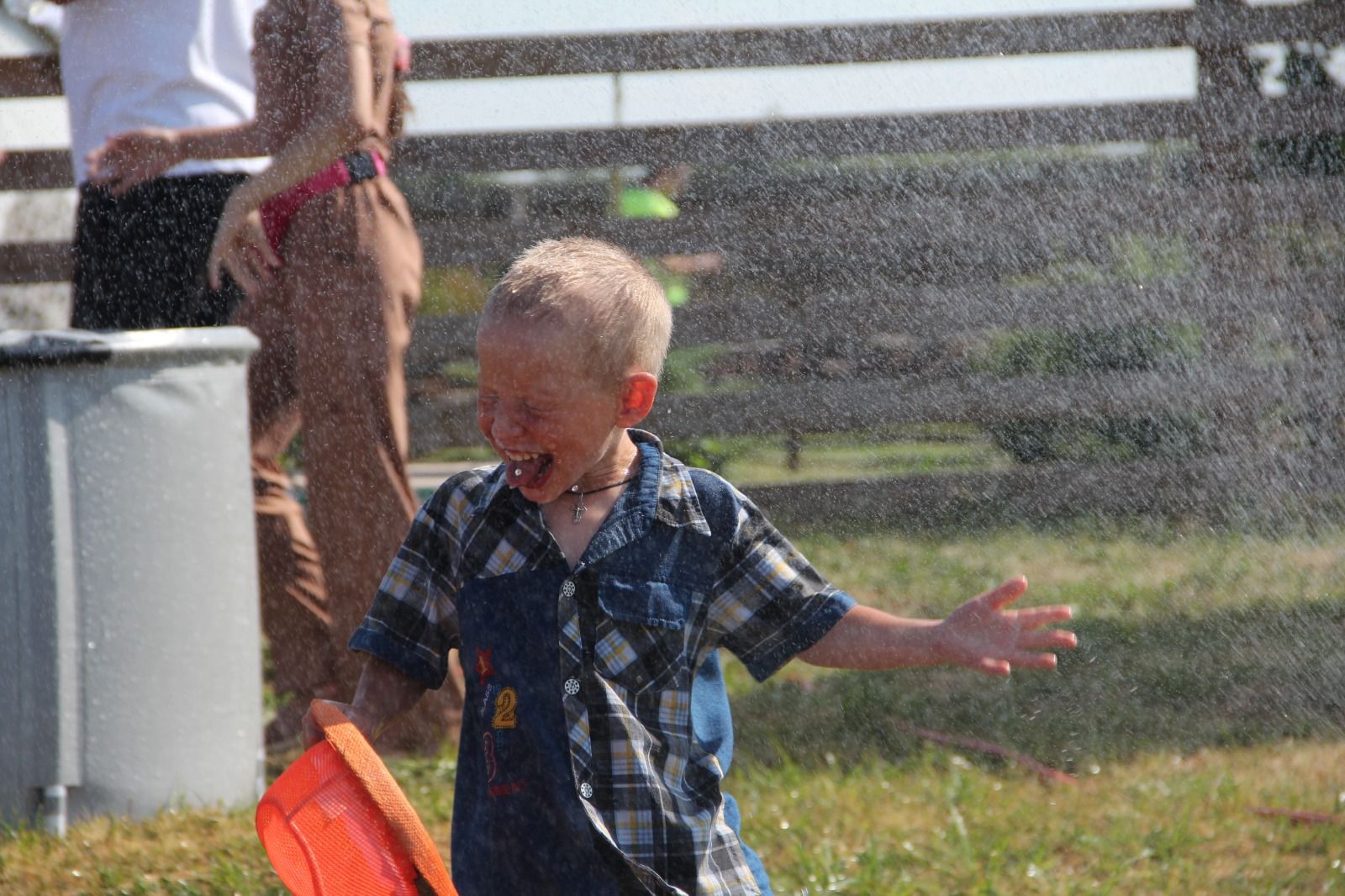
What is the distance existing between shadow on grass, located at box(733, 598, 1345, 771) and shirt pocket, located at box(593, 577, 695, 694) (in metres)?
1.41

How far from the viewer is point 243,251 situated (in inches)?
115

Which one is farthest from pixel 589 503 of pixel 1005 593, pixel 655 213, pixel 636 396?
pixel 655 213

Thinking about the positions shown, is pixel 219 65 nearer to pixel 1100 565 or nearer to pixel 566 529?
pixel 566 529

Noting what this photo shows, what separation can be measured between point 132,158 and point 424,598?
154 cm

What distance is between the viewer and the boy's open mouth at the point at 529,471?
1731mm

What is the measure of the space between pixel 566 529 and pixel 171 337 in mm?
1264

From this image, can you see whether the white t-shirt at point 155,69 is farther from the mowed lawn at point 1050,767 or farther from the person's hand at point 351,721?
the person's hand at point 351,721

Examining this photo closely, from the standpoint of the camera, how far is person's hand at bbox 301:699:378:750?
1678 mm

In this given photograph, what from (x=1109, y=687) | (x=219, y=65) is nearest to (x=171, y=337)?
(x=219, y=65)

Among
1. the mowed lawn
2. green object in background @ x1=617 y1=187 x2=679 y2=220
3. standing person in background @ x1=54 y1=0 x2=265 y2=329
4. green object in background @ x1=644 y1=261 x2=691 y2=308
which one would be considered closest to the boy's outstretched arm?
the mowed lawn

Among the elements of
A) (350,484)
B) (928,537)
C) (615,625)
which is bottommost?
(928,537)

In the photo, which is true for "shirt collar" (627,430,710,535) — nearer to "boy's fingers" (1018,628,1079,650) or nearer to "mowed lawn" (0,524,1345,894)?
"boy's fingers" (1018,628,1079,650)

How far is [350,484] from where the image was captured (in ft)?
9.75

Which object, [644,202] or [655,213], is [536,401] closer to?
[655,213]
